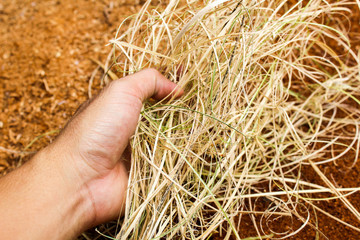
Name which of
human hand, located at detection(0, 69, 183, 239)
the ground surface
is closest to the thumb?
human hand, located at detection(0, 69, 183, 239)

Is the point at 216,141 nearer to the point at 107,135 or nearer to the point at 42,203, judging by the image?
the point at 107,135

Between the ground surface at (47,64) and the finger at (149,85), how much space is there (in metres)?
0.50

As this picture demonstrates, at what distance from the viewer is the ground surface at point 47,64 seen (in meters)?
1.28

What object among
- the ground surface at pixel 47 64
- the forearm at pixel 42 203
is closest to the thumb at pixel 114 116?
the forearm at pixel 42 203

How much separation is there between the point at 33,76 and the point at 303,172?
1.29m

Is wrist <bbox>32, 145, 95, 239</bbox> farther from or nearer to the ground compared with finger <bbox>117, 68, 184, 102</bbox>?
nearer to the ground

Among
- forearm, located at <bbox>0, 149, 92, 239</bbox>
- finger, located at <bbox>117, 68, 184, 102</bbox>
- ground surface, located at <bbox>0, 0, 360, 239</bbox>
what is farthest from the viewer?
ground surface, located at <bbox>0, 0, 360, 239</bbox>

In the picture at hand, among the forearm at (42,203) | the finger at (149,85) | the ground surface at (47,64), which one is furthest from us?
the ground surface at (47,64)

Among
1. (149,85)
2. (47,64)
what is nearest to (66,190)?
(149,85)

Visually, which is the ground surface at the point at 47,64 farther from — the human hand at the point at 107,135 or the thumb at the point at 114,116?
the thumb at the point at 114,116

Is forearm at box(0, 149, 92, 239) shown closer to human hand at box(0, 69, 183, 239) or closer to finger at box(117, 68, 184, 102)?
human hand at box(0, 69, 183, 239)

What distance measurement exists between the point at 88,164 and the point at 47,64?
771mm

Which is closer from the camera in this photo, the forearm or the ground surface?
the forearm

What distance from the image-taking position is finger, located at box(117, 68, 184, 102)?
3.12 feet
